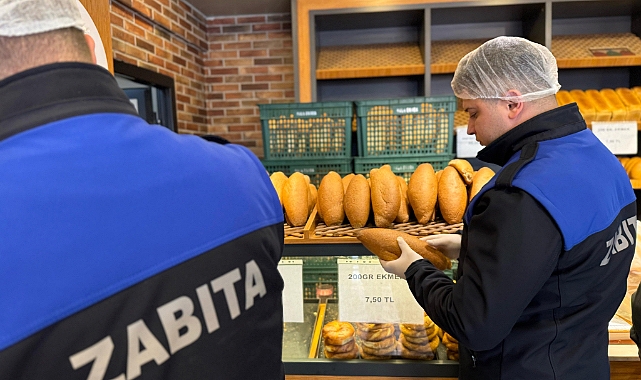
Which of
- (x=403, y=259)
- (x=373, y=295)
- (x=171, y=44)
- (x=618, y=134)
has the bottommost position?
(x=373, y=295)

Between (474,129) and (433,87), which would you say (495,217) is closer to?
(474,129)

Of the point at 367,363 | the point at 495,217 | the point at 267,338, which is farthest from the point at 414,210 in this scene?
the point at 267,338

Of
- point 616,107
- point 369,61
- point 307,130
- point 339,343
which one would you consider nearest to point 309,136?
point 307,130

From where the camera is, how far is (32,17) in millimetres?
573

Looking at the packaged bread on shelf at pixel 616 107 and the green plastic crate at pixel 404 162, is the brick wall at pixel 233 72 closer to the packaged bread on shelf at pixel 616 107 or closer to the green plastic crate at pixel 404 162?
the green plastic crate at pixel 404 162

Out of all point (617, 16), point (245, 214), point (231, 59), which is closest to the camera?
point (245, 214)

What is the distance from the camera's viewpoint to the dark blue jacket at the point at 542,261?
0.91 meters

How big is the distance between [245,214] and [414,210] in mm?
841

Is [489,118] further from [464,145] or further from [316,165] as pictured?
[464,145]

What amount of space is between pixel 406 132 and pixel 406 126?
3 cm

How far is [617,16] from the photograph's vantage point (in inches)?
124

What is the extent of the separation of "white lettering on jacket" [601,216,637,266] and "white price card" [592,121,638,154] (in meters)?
1.94

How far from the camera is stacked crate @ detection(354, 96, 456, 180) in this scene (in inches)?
87.5

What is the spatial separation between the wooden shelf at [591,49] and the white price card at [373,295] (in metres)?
2.20
